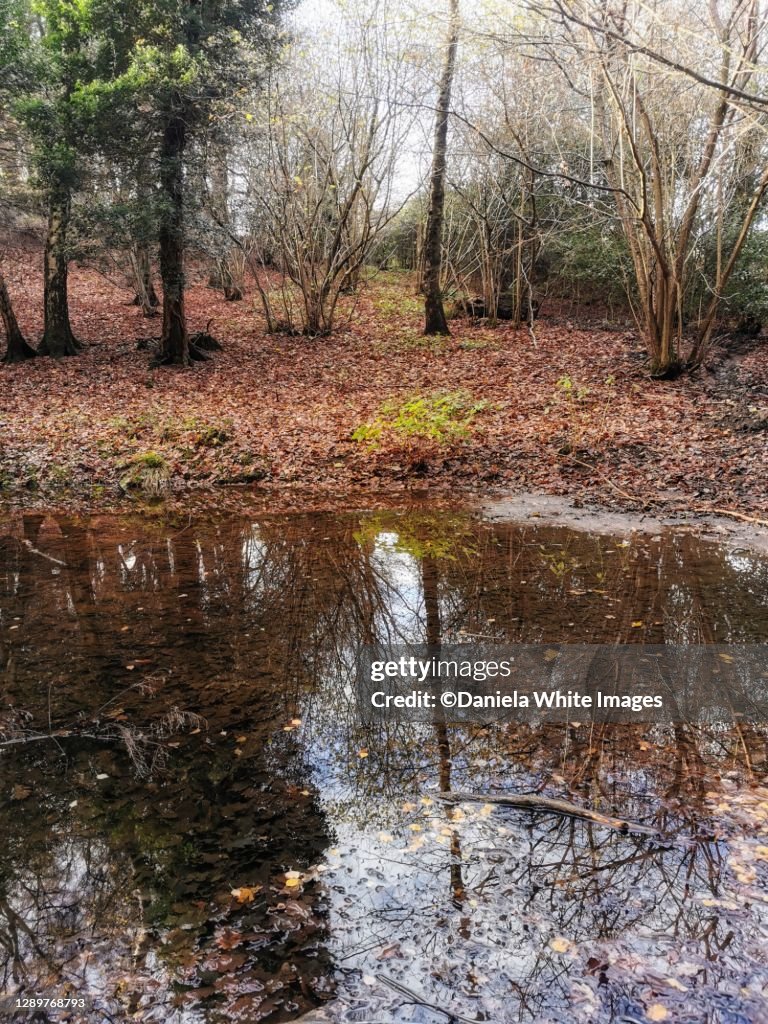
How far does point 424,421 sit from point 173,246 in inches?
348

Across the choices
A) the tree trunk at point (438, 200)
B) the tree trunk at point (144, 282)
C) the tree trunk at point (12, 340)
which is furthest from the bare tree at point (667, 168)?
the tree trunk at point (144, 282)

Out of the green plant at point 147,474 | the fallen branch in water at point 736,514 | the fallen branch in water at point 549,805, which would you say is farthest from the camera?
the green plant at point 147,474

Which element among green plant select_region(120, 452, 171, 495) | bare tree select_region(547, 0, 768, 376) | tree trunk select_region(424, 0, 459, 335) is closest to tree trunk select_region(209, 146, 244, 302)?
tree trunk select_region(424, 0, 459, 335)

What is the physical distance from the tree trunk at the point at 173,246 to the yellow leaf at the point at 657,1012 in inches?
656

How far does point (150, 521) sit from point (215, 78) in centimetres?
1134

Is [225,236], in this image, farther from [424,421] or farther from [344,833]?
[344,833]

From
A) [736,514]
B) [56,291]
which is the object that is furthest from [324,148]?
[736,514]

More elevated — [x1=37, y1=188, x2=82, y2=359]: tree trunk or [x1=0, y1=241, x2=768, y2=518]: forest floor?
[x1=37, y1=188, x2=82, y2=359]: tree trunk

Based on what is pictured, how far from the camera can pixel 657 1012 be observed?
2477 mm

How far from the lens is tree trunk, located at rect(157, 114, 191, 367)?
15742 mm

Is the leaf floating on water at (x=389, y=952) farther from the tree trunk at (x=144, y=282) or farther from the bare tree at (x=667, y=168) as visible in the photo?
the tree trunk at (x=144, y=282)

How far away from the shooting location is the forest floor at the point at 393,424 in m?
10.5

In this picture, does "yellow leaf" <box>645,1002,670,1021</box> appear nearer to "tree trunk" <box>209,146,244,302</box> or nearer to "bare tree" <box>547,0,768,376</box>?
"bare tree" <box>547,0,768,376</box>

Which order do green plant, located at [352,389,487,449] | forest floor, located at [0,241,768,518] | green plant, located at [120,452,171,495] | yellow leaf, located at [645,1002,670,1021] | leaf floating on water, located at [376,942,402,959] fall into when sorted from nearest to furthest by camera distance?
yellow leaf, located at [645,1002,670,1021] → leaf floating on water, located at [376,942,402,959] → forest floor, located at [0,241,768,518] → green plant, located at [120,452,171,495] → green plant, located at [352,389,487,449]
